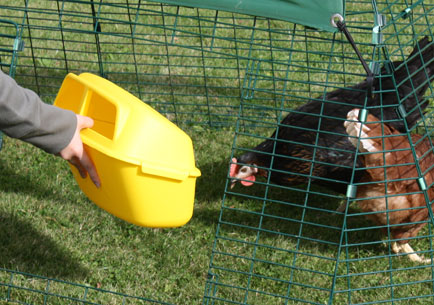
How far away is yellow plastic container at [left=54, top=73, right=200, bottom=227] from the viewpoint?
212 centimetres

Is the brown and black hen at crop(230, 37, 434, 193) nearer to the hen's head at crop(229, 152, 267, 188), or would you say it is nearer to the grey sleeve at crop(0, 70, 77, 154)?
the hen's head at crop(229, 152, 267, 188)

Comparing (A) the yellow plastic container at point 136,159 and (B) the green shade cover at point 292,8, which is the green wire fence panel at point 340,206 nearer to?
(B) the green shade cover at point 292,8

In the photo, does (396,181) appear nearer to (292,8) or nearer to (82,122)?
(292,8)

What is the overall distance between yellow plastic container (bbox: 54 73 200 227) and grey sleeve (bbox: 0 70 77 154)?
23cm

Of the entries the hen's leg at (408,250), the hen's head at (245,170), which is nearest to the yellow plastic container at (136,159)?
the hen's head at (245,170)

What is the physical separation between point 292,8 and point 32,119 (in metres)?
1.11

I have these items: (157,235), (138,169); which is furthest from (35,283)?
(138,169)

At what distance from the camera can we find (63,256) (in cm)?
304

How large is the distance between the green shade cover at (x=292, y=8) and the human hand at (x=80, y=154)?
0.72 meters

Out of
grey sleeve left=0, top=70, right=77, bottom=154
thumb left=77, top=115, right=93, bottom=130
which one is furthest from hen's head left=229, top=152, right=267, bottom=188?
grey sleeve left=0, top=70, right=77, bottom=154

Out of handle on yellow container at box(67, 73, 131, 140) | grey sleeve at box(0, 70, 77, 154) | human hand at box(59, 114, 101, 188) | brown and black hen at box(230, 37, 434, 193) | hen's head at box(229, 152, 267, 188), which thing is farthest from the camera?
hen's head at box(229, 152, 267, 188)

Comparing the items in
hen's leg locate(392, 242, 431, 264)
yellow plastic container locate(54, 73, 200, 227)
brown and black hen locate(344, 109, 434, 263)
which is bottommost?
hen's leg locate(392, 242, 431, 264)

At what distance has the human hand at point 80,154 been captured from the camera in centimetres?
197

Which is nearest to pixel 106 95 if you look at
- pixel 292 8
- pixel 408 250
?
pixel 292 8
